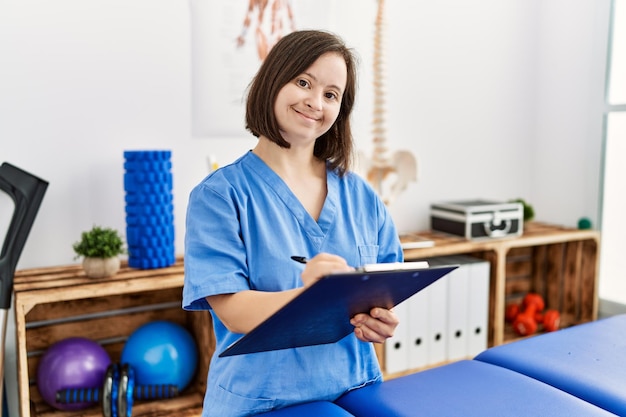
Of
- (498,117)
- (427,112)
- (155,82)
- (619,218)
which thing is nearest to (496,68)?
(498,117)

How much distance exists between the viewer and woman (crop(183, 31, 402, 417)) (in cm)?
111

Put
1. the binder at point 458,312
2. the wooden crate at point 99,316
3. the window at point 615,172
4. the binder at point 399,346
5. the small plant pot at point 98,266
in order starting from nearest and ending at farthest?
1. the wooden crate at point 99,316
2. the small plant pot at point 98,266
3. the binder at point 399,346
4. the binder at point 458,312
5. the window at point 615,172

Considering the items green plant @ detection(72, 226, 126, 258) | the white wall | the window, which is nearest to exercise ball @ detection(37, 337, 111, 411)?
the white wall

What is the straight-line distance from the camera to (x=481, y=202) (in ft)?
9.62

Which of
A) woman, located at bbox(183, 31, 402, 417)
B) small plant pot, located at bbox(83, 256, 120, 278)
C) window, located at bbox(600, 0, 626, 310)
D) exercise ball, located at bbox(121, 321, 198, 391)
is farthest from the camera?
window, located at bbox(600, 0, 626, 310)

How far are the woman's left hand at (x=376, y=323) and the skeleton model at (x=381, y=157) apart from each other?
155 cm

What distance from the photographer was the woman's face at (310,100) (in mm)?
1170

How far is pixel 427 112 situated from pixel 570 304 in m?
1.22

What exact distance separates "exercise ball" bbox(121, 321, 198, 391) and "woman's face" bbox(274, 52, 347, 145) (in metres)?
1.20

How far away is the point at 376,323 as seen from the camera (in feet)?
3.67

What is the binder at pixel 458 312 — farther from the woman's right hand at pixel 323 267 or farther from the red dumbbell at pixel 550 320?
the woman's right hand at pixel 323 267

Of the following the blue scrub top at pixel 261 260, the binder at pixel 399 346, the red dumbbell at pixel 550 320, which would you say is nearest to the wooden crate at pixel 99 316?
the binder at pixel 399 346

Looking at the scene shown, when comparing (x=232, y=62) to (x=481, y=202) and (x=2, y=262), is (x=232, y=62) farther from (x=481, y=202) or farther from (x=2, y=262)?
(x=481, y=202)

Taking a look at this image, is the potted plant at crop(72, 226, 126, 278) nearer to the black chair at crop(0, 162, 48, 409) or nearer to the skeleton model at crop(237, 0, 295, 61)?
the black chair at crop(0, 162, 48, 409)
